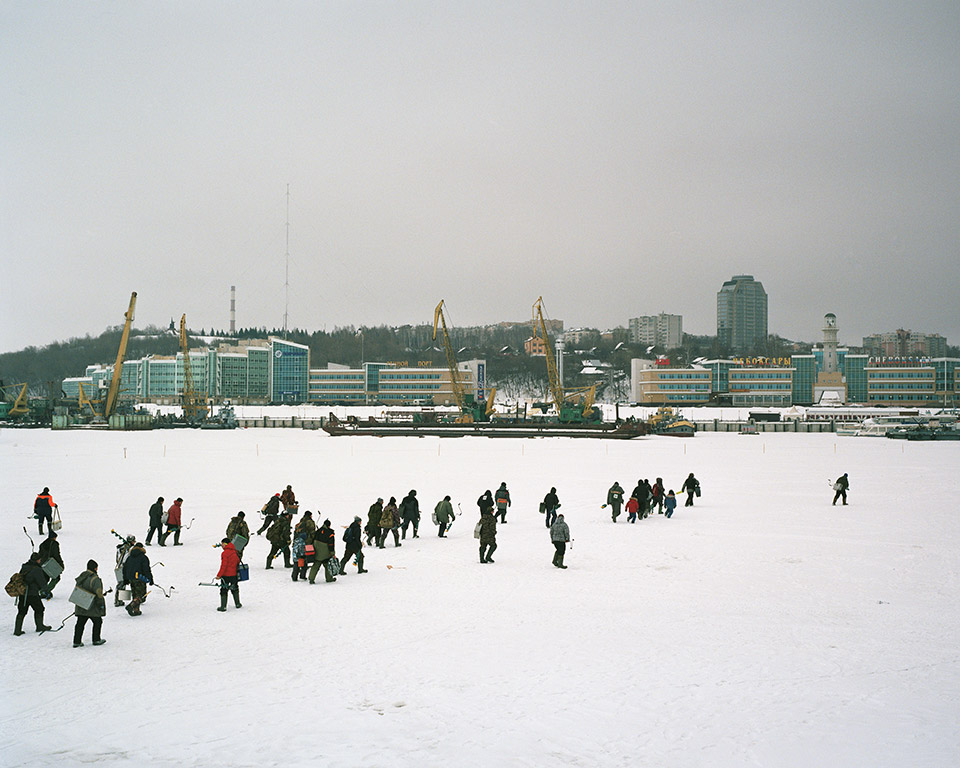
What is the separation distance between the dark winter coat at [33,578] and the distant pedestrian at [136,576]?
1313mm

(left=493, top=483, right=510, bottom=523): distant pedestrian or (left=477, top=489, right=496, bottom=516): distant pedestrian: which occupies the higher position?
(left=477, top=489, right=496, bottom=516): distant pedestrian

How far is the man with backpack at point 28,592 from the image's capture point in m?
11.3

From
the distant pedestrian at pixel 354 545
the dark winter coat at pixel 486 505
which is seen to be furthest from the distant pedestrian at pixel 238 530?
the dark winter coat at pixel 486 505

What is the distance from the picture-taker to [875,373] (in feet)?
518

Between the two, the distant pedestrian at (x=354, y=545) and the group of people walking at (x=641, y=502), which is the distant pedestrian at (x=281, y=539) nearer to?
the distant pedestrian at (x=354, y=545)

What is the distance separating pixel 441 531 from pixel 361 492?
30.8ft

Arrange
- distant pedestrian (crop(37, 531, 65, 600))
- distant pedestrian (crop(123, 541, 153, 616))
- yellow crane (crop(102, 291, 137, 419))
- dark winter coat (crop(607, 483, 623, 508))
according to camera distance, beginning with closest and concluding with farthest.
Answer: distant pedestrian (crop(37, 531, 65, 600)), distant pedestrian (crop(123, 541, 153, 616)), dark winter coat (crop(607, 483, 623, 508)), yellow crane (crop(102, 291, 137, 419))

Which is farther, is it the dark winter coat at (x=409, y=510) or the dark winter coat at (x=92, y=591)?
the dark winter coat at (x=409, y=510)

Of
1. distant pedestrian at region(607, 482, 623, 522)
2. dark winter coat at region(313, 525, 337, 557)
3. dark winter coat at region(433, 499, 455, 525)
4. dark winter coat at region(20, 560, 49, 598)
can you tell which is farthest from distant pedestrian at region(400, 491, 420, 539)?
dark winter coat at region(20, 560, 49, 598)

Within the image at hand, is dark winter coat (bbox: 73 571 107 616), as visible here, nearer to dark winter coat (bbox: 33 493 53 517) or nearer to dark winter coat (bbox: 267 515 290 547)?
dark winter coat (bbox: 267 515 290 547)

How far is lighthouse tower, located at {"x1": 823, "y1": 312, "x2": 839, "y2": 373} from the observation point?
518ft

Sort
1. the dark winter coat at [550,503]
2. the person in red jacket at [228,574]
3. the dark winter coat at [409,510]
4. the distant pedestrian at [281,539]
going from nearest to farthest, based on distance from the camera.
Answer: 1. the person in red jacket at [228,574]
2. the distant pedestrian at [281,539]
3. the dark winter coat at [409,510]
4. the dark winter coat at [550,503]

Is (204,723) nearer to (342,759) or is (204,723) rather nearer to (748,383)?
(342,759)

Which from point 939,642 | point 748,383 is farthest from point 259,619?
point 748,383
